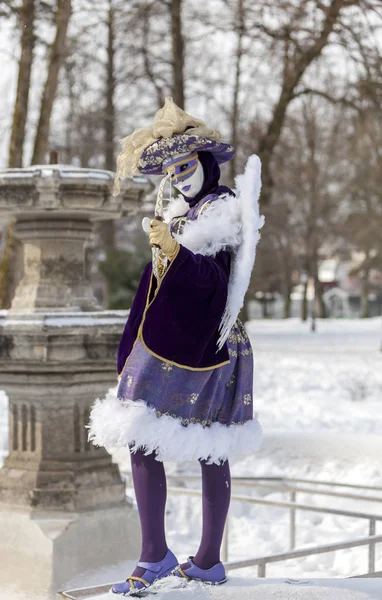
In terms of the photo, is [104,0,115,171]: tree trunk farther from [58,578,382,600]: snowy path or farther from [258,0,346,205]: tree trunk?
[58,578,382,600]: snowy path

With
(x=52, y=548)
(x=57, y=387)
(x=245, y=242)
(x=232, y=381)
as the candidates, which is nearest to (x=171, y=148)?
(x=245, y=242)

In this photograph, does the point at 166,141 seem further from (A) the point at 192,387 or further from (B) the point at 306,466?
(B) the point at 306,466

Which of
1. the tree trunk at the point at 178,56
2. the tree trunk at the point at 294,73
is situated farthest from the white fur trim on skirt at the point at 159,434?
the tree trunk at the point at 178,56

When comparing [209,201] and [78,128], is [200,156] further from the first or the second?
[78,128]

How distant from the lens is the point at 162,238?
→ 3.55 metres

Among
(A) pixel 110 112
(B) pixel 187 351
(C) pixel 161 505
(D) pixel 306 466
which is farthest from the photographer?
(A) pixel 110 112

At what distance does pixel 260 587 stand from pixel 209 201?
153 centimetres

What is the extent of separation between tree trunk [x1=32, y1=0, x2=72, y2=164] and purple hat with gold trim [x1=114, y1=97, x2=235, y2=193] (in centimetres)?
622

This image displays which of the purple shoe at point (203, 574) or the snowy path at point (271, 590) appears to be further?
the purple shoe at point (203, 574)

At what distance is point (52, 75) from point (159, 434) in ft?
25.7

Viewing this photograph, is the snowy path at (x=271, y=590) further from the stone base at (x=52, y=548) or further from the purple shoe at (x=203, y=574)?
the stone base at (x=52, y=548)

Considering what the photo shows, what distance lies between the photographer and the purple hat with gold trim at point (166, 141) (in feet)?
12.9

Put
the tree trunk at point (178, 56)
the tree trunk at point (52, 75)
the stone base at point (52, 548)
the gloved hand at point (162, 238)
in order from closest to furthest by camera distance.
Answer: the gloved hand at point (162, 238)
the stone base at point (52, 548)
the tree trunk at point (52, 75)
the tree trunk at point (178, 56)

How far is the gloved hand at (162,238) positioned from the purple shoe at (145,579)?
47.3 inches
